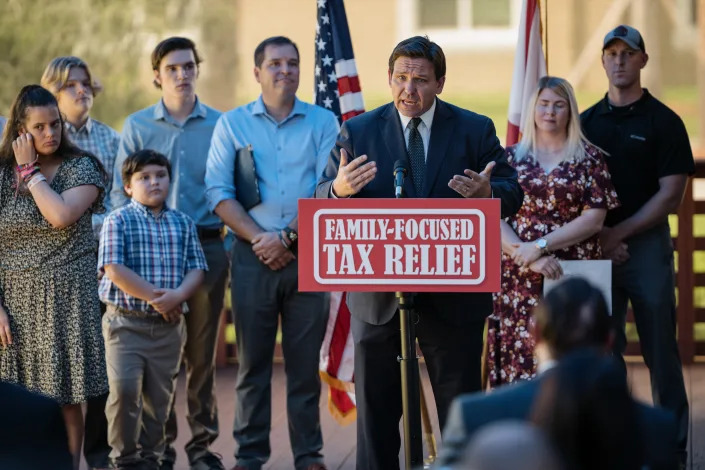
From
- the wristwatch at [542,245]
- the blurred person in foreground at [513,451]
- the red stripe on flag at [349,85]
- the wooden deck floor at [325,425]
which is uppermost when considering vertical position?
the red stripe on flag at [349,85]

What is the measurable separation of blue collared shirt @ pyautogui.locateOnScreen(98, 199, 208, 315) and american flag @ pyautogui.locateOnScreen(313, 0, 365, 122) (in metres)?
1.16

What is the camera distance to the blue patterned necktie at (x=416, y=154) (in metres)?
4.50

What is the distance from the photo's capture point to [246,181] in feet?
18.7

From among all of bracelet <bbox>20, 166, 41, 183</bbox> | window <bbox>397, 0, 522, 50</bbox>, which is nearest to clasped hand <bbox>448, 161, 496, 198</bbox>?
bracelet <bbox>20, 166, 41, 183</bbox>

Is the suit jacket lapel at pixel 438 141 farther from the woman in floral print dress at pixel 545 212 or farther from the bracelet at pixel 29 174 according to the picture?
the bracelet at pixel 29 174

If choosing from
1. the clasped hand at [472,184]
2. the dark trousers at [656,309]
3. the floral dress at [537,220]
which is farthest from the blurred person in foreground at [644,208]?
the clasped hand at [472,184]

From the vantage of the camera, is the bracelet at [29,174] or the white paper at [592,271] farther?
the white paper at [592,271]

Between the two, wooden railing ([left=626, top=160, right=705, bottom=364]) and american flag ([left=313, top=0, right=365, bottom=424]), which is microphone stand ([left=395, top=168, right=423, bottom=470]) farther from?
wooden railing ([left=626, top=160, right=705, bottom=364])

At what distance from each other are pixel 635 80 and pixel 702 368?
105 inches

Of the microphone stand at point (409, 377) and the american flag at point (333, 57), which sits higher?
the american flag at point (333, 57)

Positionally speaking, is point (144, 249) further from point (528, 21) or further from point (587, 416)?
point (587, 416)

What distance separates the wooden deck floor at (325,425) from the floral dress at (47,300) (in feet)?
2.84

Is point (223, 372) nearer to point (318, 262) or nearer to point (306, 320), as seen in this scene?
point (306, 320)

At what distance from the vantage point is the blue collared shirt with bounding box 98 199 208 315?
5.42m
